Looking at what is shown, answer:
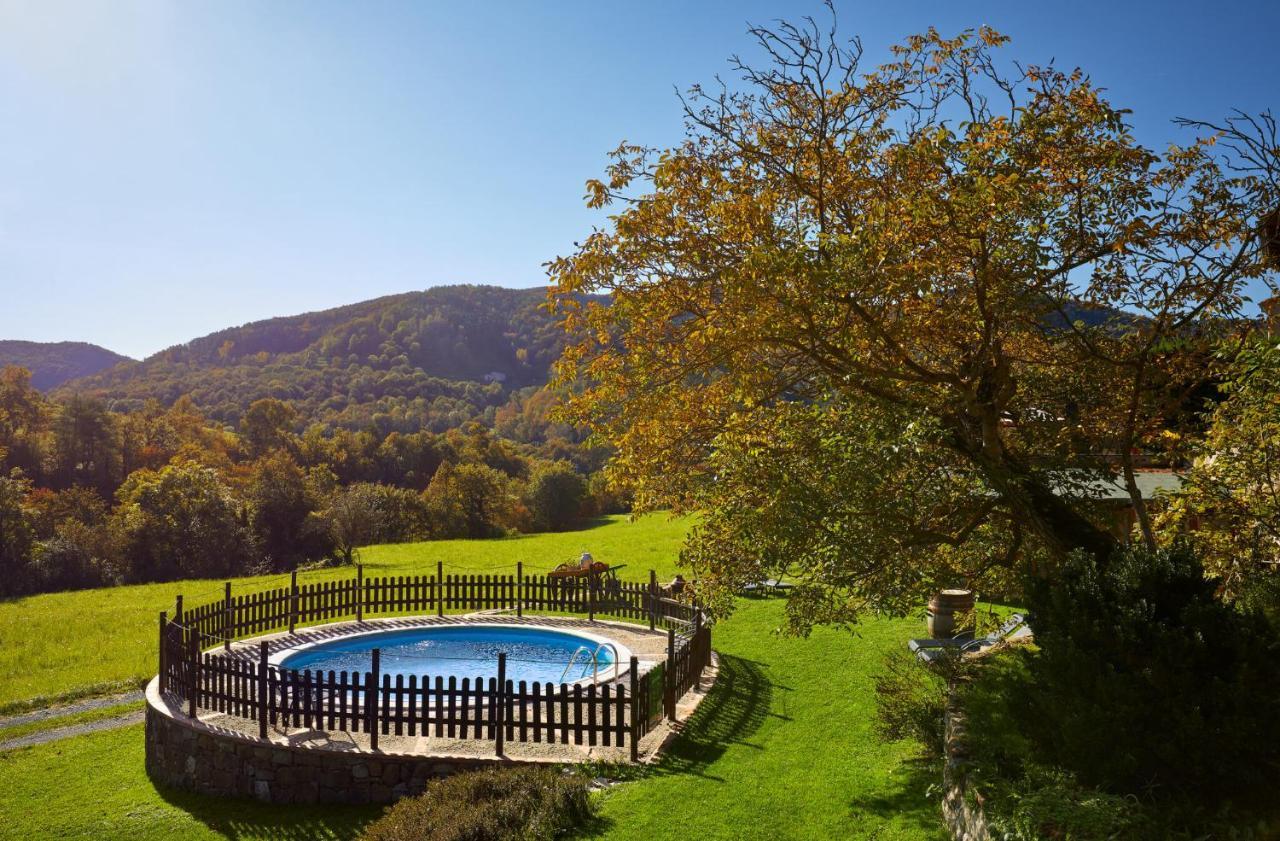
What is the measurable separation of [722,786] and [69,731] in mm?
12361

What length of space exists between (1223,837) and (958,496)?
4.70 meters

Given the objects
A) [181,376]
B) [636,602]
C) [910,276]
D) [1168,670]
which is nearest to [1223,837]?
[1168,670]

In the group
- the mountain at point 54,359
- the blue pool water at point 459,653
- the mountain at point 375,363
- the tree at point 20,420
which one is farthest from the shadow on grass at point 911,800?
the mountain at point 54,359

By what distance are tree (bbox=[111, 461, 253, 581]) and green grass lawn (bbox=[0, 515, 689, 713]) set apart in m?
7.56

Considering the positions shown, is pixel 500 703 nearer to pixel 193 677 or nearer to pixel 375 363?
pixel 193 677

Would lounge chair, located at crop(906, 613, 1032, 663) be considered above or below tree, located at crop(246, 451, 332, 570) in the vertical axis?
above

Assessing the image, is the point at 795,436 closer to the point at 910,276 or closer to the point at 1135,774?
the point at 910,276

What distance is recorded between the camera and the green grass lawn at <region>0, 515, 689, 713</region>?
18.8 m

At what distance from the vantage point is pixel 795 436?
881 cm

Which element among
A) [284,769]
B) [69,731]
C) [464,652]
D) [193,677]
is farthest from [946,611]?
[69,731]

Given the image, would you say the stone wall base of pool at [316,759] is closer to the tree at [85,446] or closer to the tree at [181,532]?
the tree at [181,532]

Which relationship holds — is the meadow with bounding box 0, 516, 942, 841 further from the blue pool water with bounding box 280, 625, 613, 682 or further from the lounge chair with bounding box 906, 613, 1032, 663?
the blue pool water with bounding box 280, 625, 613, 682

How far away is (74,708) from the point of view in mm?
16469

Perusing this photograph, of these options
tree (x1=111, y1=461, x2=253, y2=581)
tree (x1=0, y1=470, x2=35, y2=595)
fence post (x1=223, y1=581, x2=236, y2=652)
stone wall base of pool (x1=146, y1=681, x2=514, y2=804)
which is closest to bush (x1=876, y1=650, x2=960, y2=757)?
stone wall base of pool (x1=146, y1=681, x2=514, y2=804)
